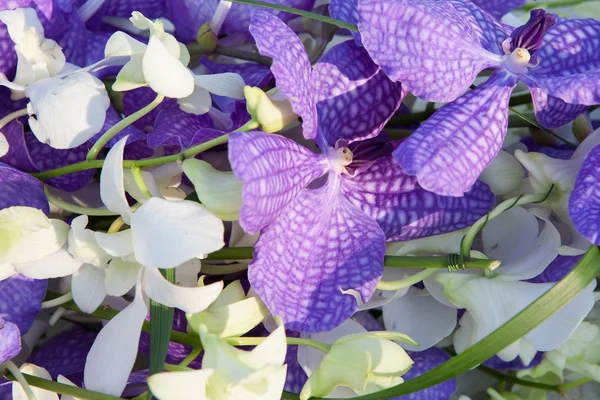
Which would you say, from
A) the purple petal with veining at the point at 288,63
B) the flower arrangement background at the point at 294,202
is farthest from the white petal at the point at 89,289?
the purple petal with veining at the point at 288,63

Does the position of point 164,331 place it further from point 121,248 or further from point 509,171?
point 509,171

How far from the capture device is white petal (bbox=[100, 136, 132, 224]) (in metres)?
0.30

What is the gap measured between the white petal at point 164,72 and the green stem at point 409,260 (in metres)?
0.07

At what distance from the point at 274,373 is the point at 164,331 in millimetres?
52

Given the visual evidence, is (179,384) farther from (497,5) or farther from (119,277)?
(497,5)

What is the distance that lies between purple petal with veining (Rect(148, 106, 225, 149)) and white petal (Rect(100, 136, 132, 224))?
0.04 m

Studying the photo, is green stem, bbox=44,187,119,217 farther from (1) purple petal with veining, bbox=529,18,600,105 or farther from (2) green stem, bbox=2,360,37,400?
(1) purple petal with veining, bbox=529,18,600,105

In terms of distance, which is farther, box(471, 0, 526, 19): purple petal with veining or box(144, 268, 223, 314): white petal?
box(471, 0, 526, 19): purple petal with veining

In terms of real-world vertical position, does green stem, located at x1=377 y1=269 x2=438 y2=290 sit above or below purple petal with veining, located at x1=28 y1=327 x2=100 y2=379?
above

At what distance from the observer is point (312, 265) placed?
33 centimetres

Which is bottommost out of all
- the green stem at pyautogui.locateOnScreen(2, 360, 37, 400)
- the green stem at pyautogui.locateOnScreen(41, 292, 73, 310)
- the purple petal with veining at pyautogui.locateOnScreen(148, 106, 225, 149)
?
the green stem at pyautogui.locateOnScreen(2, 360, 37, 400)

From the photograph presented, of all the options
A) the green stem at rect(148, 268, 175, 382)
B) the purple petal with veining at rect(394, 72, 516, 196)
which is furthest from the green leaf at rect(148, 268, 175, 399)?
the purple petal with veining at rect(394, 72, 516, 196)

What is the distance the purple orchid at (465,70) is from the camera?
297mm

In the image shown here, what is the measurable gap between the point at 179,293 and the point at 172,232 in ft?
0.08
